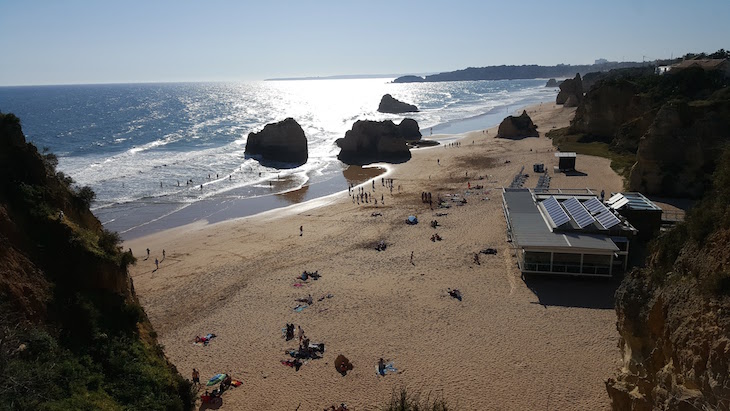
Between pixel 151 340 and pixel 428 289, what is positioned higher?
pixel 151 340

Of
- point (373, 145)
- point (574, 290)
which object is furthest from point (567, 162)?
point (574, 290)

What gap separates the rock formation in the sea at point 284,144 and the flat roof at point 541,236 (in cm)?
3626

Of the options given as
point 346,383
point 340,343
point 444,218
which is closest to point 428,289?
point 340,343

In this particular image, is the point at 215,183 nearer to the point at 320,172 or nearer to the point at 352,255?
the point at 320,172

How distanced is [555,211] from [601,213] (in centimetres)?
220

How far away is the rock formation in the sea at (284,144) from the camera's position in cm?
5975

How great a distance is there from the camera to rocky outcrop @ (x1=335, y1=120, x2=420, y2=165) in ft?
193

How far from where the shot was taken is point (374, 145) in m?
59.8

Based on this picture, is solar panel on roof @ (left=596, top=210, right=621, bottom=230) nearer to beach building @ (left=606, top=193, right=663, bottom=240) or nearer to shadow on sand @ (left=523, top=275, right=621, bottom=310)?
beach building @ (left=606, top=193, right=663, bottom=240)

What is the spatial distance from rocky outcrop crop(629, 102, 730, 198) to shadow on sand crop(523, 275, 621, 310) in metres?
13.8

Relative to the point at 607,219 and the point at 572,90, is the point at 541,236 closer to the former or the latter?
the point at 607,219

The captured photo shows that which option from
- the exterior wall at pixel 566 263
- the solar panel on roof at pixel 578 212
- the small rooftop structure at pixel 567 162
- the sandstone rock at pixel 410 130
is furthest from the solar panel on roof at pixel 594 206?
the sandstone rock at pixel 410 130

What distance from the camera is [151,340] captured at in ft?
44.7

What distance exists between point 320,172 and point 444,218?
2344 centimetres
